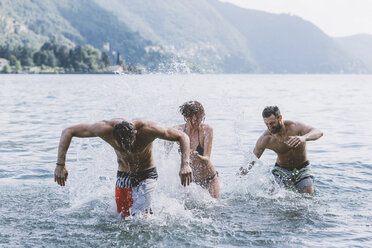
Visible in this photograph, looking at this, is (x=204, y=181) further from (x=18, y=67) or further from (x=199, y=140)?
(x=18, y=67)

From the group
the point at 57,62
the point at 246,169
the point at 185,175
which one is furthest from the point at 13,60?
the point at 185,175

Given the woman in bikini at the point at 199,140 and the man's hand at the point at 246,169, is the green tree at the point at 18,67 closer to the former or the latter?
the man's hand at the point at 246,169

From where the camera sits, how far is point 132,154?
6621 mm

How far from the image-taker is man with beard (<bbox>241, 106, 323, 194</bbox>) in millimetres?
8664

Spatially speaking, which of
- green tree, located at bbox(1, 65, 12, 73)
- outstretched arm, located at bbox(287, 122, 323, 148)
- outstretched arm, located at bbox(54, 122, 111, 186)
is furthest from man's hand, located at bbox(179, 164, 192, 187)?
green tree, located at bbox(1, 65, 12, 73)

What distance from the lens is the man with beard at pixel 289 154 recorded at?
866 cm

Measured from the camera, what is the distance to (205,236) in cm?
670

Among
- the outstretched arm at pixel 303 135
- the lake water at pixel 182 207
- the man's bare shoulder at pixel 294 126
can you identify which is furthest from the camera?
the man's bare shoulder at pixel 294 126

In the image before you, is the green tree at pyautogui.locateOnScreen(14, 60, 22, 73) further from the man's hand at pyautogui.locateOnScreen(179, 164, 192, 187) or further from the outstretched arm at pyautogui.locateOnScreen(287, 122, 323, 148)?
the man's hand at pyautogui.locateOnScreen(179, 164, 192, 187)

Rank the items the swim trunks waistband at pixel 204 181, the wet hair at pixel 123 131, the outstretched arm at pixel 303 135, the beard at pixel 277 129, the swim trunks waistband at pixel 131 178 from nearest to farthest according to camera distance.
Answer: the wet hair at pixel 123 131, the swim trunks waistband at pixel 131 178, the outstretched arm at pixel 303 135, the swim trunks waistband at pixel 204 181, the beard at pixel 277 129

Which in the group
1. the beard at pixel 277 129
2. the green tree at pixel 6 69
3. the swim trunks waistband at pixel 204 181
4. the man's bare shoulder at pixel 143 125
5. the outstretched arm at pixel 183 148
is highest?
the green tree at pixel 6 69

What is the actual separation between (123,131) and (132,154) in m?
0.70

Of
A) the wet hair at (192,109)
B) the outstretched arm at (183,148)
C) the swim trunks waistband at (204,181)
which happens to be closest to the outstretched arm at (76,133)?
the outstretched arm at (183,148)

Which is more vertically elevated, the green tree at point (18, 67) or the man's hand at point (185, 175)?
the green tree at point (18, 67)
